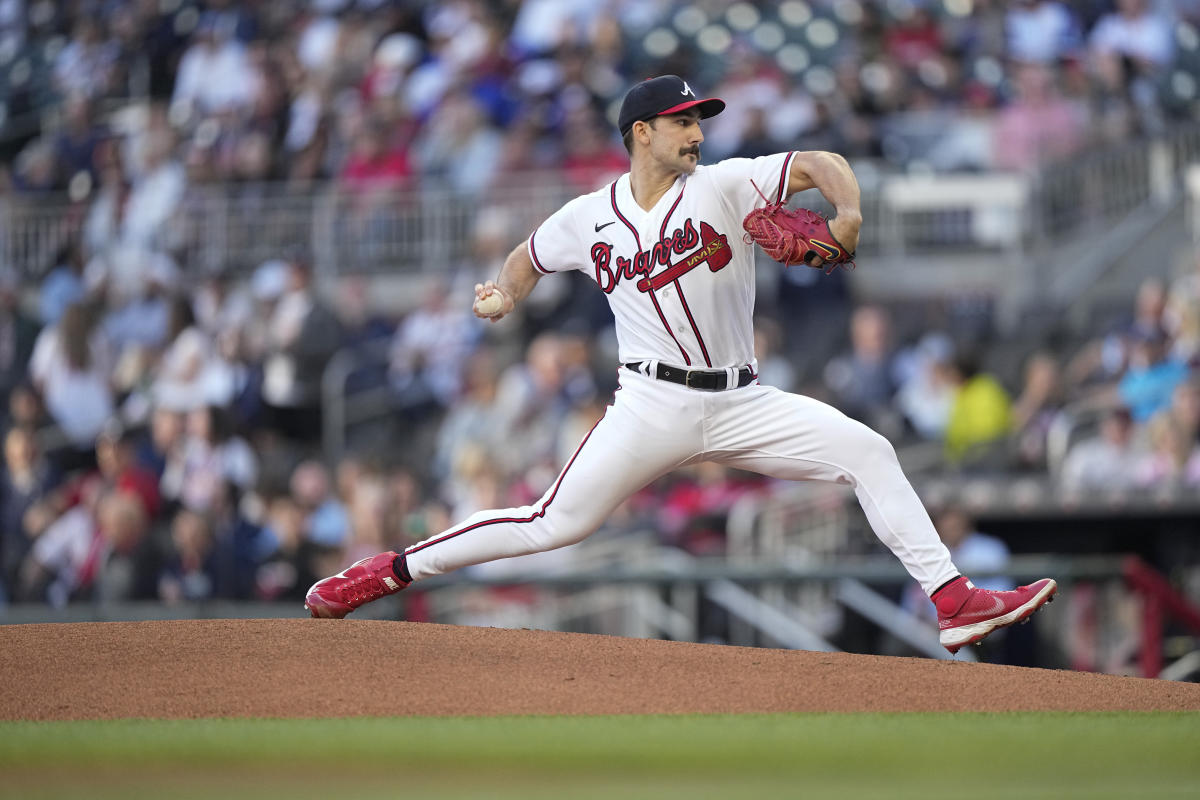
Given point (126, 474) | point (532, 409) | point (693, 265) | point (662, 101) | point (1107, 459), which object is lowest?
point (126, 474)

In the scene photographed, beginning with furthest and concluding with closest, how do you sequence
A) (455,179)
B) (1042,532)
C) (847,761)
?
(455,179), (1042,532), (847,761)

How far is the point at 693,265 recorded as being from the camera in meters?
5.25

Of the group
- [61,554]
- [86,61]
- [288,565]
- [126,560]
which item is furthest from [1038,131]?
[86,61]

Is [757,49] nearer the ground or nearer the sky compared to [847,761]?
nearer the sky

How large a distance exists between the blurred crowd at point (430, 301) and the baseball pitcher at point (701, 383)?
3930 millimetres

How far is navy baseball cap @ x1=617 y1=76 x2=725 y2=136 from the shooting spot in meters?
5.25

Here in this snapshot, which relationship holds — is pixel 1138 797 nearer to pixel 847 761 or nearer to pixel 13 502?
pixel 847 761

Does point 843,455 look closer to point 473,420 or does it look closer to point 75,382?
point 473,420

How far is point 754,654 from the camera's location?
18.6 feet

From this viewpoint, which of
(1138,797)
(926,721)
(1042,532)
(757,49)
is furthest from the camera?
(757,49)

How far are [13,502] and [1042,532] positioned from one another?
6.22 meters

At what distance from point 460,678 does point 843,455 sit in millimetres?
1335

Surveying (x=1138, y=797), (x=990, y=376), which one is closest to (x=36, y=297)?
(x=990, y=376)

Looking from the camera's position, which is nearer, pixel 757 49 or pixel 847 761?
pixel 847 761
